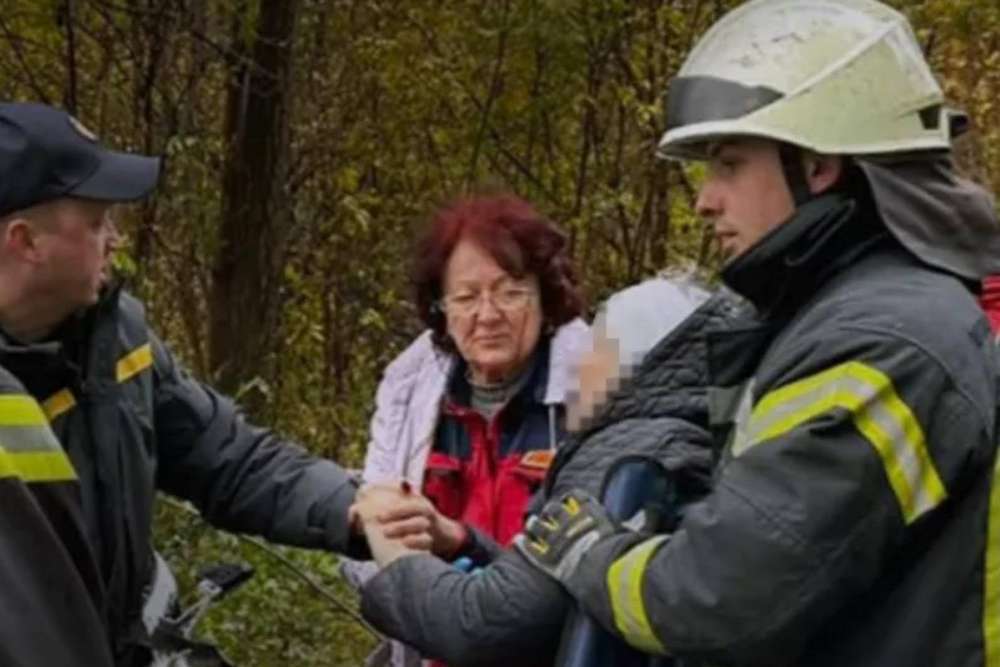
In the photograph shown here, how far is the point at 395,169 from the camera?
34.5ft

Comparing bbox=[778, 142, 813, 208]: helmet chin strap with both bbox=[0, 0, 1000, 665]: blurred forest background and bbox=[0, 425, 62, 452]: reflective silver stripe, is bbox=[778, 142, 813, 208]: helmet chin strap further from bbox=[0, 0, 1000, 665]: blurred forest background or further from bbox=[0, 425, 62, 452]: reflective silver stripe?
bbox=[0, 0, 1000, 665]: blurred forest background

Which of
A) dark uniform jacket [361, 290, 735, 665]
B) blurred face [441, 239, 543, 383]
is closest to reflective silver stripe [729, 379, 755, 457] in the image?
dark uniform jacket [361, 290, 735, 665]

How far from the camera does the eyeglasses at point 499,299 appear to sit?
350 centimetres

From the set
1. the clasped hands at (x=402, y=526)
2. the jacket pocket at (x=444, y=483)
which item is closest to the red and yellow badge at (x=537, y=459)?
the jacket pocket at (x=444, y=483)

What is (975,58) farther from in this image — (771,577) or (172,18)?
(771,577)

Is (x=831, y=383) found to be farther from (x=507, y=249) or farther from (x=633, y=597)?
(x=507, y=249)

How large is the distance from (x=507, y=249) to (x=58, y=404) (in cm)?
115

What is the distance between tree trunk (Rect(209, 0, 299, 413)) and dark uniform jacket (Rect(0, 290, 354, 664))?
4.48m

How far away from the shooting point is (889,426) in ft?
6.64

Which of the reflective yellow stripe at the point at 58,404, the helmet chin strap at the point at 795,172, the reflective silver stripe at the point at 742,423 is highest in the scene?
the helmet chin strap at the point at 795,172

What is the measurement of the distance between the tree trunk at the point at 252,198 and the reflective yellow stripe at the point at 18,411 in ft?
17.1

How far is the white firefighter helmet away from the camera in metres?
2.17

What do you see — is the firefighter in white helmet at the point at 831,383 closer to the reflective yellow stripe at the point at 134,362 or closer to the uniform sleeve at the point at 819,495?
A: the uniform sleeve at the point at 819,495

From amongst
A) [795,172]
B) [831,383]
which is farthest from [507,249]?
[831,383]
